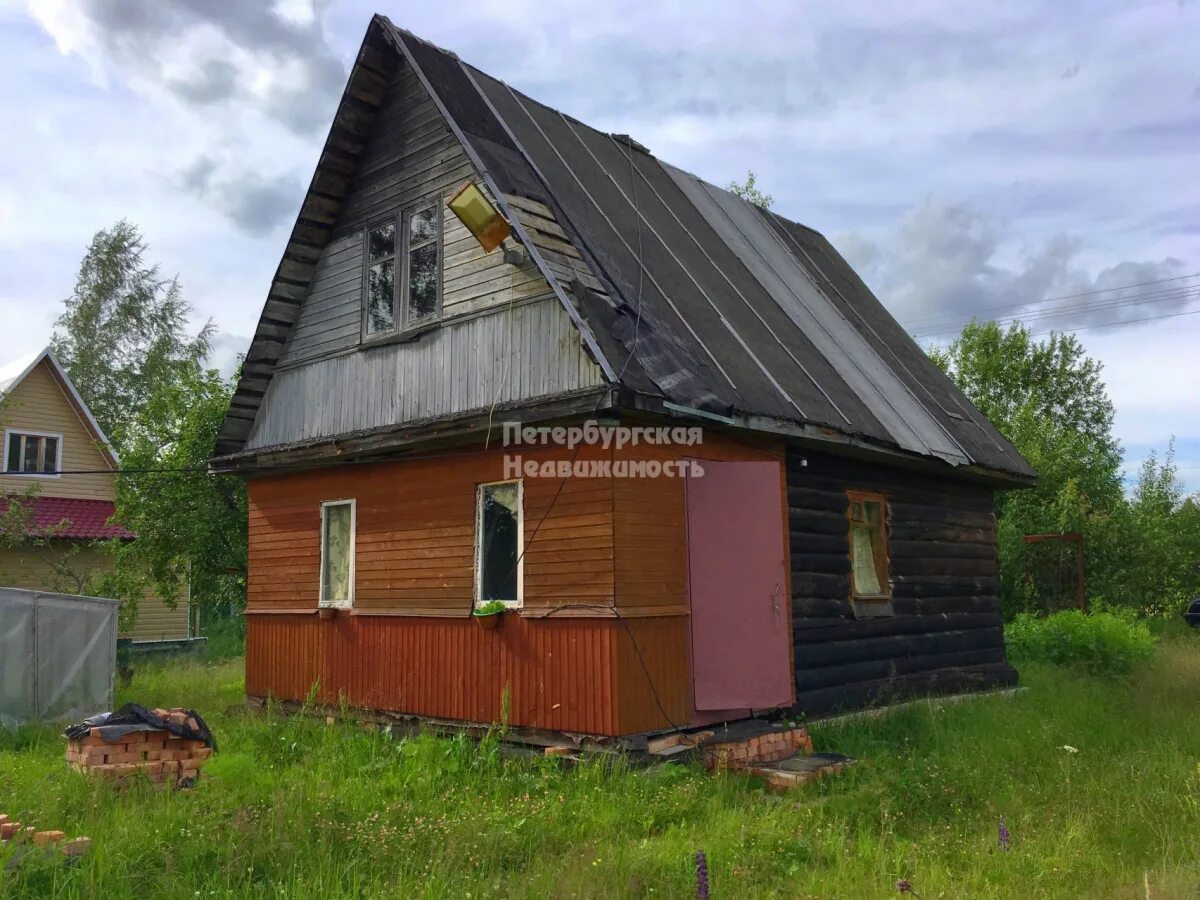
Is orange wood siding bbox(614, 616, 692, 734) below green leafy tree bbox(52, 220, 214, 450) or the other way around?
below

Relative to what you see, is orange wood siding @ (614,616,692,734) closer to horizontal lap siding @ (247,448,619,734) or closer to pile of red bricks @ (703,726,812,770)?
horizontal lap siding @ (247,448,619,734)

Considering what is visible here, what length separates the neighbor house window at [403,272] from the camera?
34.3 feet

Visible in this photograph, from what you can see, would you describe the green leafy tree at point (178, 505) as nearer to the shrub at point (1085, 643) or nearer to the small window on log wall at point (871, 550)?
the small window on log wall at point (871, 550)

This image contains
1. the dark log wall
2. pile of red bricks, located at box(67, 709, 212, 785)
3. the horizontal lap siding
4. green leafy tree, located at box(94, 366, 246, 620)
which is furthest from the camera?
green leafy tree, located at box(94, 366, 246, 620)

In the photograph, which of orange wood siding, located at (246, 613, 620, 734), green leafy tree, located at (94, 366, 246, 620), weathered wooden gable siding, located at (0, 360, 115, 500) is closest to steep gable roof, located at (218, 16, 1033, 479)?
orange wood siding, located at (246, 613, 620, 734)

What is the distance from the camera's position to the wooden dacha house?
8.55 metres

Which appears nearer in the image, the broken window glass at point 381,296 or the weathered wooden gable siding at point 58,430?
the broken window glass at point 381,296

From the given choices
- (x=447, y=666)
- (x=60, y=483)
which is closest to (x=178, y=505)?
(x=60, y=483)

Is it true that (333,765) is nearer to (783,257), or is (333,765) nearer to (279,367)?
(279,367)

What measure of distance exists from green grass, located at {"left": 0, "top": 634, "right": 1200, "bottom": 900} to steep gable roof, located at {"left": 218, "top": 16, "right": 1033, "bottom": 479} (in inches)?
123

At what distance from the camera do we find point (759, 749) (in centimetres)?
849

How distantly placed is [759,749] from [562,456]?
3050mm

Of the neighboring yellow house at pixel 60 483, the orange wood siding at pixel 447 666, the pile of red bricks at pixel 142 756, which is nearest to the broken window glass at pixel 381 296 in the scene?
the orange wood siding at pixel 447 666

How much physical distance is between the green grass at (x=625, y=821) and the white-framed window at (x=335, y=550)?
189cm
